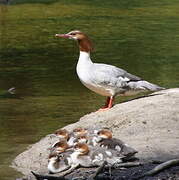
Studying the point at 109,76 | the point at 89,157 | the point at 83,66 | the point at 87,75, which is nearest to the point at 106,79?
the point at 109,76

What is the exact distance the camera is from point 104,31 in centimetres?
2408

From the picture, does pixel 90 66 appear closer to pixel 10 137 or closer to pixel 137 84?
pixel 137 84

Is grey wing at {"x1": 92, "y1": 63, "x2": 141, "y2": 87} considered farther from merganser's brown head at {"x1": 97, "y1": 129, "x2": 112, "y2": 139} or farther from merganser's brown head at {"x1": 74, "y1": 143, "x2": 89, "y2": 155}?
merganser's brown head at {"x1": 74, "y1": 143, "x2": 89, "y2": 155}

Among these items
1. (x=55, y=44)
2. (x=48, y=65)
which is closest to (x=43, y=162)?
(x=48, y=65)

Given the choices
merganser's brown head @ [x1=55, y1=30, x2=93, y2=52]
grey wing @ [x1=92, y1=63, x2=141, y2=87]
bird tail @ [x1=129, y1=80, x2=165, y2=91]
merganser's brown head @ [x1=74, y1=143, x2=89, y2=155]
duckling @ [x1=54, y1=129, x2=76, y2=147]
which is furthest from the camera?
merganser's brown head @ [x1=55, y1=30, x2=93, y2=52]

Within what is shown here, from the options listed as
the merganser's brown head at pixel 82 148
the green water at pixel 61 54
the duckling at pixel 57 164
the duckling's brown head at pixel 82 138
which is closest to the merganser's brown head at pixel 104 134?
the duckling's brown head at pixel 82 138

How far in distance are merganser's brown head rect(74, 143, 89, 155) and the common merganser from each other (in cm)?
21

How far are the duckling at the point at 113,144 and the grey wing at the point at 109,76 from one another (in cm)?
232

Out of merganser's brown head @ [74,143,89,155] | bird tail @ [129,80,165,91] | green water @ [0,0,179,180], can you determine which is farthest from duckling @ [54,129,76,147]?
bird tail @ [129,80,165,91]

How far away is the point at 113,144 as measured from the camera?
8242 millimetres

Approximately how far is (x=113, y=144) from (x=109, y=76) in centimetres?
274

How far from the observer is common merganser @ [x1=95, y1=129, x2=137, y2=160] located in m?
8.09

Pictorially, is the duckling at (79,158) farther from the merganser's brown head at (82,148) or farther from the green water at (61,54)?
the green water at (61,54)

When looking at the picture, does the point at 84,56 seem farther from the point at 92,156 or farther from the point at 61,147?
the point at 92,156
